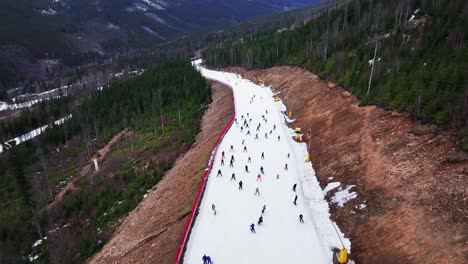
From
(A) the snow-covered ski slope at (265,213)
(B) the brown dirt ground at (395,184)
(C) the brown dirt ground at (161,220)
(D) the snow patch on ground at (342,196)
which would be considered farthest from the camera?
(D) the snow patch on ground at (342,196)

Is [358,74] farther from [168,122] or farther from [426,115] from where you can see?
[168,122]

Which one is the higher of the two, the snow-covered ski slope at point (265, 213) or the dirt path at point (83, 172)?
the snow-covered ski slope at point (265, 213)

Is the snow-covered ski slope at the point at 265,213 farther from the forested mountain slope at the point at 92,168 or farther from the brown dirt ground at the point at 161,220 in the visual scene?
the forested mountain slope at the point at 92,168

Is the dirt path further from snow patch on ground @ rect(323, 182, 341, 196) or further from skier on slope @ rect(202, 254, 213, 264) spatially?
snow patch on ground @ rect(323, 182, 341, 196)

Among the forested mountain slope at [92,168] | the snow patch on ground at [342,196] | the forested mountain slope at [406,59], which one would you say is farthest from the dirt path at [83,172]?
the forested mountain slope at [406,59]

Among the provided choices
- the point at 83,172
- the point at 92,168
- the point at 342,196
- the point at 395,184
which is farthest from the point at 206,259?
the point at 83,172

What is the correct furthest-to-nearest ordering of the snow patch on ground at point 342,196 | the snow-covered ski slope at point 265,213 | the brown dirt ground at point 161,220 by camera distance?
the snow patch on ground at point 342,196 → the brown dirt ground at point 161,220 → the snow-covered ski slope at point 265,213

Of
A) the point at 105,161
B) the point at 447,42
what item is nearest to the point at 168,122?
the point at 105,161

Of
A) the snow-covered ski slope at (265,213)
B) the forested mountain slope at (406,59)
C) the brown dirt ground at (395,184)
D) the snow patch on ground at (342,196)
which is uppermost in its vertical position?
the forested mountain slope at (406,59)
